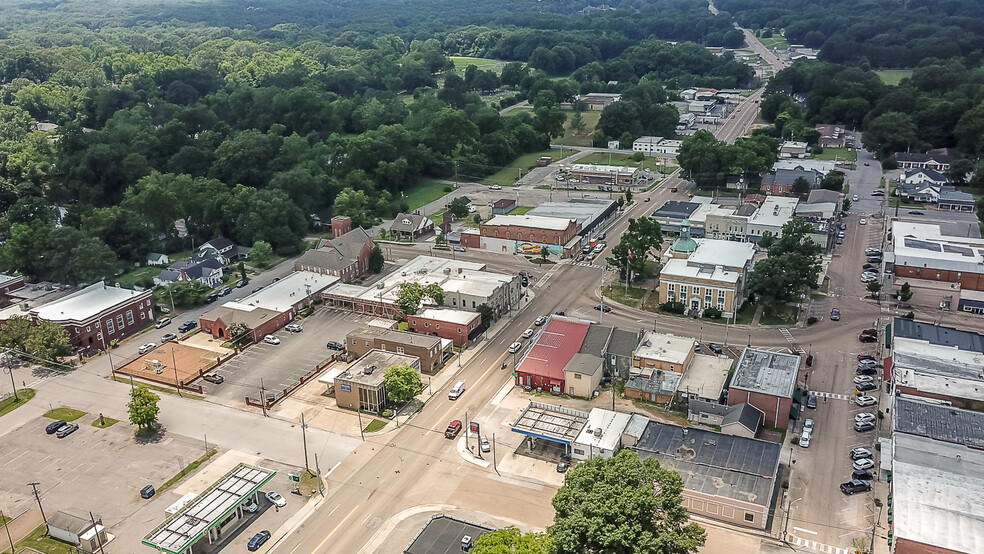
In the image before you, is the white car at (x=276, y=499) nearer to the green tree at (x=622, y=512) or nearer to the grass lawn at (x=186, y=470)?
the grass lawn at (x=186, y=470)

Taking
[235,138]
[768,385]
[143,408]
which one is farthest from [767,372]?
[235,138]

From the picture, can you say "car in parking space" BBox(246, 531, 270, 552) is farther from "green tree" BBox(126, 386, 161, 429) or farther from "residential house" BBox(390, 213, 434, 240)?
"residential house" BBox(390, 213, 434, 240)

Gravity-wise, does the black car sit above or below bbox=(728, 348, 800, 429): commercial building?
below

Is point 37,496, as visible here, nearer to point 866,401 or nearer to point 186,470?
point 186,470

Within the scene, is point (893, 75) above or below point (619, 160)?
above

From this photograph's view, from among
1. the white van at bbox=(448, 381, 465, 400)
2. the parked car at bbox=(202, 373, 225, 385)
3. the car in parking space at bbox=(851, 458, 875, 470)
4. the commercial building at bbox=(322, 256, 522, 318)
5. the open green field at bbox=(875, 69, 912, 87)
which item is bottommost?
the parked car at bbox=(202, 373, 225, 385)

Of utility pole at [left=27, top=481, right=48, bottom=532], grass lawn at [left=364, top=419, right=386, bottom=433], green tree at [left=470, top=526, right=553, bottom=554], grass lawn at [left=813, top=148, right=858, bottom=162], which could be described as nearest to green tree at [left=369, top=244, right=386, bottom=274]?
grass lawn at [left=364, top=419, right=386, bottom=433]

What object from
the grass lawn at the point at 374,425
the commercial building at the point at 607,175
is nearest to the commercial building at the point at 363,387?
the grass lawn at the point at 374,425
